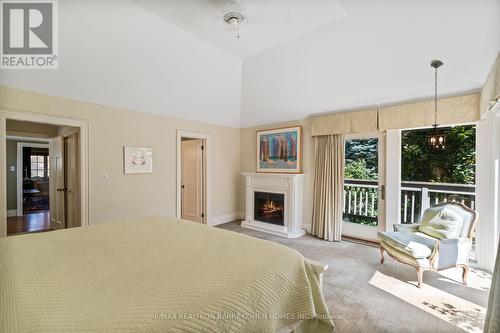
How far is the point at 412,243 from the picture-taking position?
259cm

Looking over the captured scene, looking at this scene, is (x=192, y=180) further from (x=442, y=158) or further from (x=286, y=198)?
(x=442, y=158)

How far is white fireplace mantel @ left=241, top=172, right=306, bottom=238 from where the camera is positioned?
4309mm

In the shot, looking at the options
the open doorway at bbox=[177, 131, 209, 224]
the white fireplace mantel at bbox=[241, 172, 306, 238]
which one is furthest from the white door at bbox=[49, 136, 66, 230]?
the white fireplace mantel at bbox=[241, 172, 306, 238]

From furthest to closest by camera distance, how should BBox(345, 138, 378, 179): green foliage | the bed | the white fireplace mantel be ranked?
1. the white fireplace mantel
2. BBox(345, 138, 378, 179): green foliage
3. the bed

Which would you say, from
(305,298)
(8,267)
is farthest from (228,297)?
(8,267)

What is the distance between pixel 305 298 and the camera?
1.47 meters

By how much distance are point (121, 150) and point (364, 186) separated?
414 centimetres

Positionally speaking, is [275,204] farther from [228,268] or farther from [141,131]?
[228,268]

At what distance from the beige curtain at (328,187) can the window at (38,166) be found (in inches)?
310

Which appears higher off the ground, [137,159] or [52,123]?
[52,123]

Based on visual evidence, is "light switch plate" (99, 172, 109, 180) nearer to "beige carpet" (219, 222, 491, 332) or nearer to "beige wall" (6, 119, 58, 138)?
"beige wall" (6, 119, 58, 138)

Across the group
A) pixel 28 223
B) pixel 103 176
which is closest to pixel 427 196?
pixel 103 176

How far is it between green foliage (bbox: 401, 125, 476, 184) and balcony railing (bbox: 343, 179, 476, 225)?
0.11 m

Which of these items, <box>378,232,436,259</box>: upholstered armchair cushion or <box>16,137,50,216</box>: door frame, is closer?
<box>378,232,436,259</box>: upholstered armchair cushion
